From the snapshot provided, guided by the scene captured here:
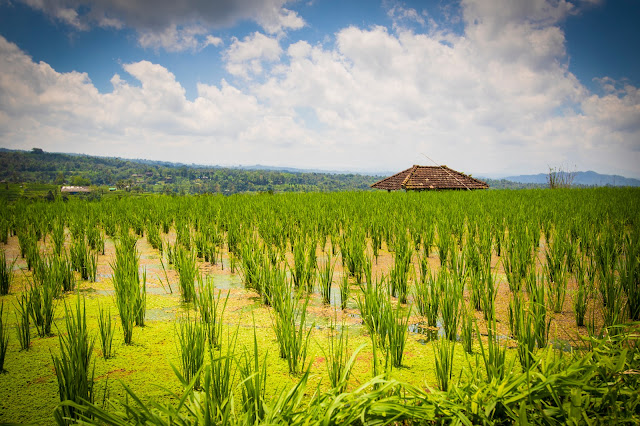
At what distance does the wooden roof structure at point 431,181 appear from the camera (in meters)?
20.9

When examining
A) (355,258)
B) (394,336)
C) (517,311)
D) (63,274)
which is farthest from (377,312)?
(63,274)

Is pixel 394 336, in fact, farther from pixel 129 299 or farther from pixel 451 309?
pixel 129 299

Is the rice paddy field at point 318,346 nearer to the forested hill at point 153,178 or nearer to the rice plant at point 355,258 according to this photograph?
the rice plant at point 355,258

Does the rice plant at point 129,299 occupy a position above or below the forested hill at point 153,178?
below

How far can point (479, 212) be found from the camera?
280 inches

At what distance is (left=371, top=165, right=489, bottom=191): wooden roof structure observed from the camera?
68.5ft

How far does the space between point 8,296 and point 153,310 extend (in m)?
1.63

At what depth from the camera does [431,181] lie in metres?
21.7

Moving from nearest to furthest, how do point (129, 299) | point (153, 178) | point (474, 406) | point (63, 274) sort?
point (474, 406) < point (129, 299) < point (63, 274) < point (153, 178)

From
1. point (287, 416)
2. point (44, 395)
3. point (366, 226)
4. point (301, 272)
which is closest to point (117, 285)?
point (44, 395)

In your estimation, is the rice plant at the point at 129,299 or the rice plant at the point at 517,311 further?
the rice plant at the point at 129,299

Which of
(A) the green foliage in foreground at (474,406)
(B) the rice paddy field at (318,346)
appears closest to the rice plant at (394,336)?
(B) the rice paddy field at (318,346)

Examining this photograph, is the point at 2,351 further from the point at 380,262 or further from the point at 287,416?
the point at 380,262

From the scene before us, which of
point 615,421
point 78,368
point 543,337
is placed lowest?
point 543,337
